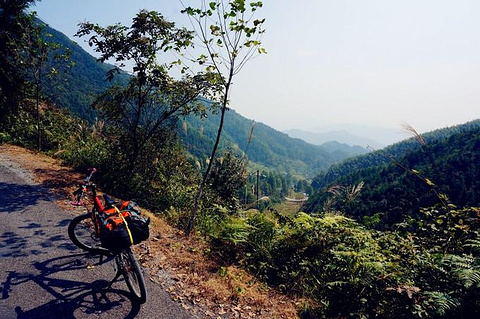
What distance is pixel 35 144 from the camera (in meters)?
14.6

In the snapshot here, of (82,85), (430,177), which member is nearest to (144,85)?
(430,177)

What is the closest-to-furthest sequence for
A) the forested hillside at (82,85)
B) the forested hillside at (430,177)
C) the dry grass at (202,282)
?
1. the dry grass at (202,282)
2. the forested hillside at (430,177)
3. the forested hillside at (82,85)

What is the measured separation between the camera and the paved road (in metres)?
4.14

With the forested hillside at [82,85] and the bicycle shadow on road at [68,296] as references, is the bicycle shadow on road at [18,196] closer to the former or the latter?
the bicycle shadow on road at [68,296]

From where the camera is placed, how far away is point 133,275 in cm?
455

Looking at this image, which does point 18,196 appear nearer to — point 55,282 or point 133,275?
point 55,282

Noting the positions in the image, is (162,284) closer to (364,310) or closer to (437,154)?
(364,310)

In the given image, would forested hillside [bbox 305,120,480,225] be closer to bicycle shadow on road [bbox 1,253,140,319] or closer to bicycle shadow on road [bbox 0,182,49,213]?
bicycle shadow on road [bbox 0,182,49,213]

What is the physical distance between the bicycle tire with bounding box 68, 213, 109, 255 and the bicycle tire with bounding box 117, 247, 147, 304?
3.57 feet

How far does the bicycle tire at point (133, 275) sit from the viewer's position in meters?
4.36

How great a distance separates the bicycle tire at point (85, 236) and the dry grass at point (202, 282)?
2.93ft

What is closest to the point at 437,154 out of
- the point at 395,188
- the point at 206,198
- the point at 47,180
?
the point at 395,188

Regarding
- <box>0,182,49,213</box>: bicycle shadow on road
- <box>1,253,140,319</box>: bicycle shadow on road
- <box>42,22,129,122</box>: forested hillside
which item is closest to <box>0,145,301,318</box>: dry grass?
<box>1,253,140,319</box>: bicycle shadow on road

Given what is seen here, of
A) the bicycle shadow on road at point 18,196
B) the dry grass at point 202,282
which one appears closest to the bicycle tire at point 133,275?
the dry grass at point 202,282
